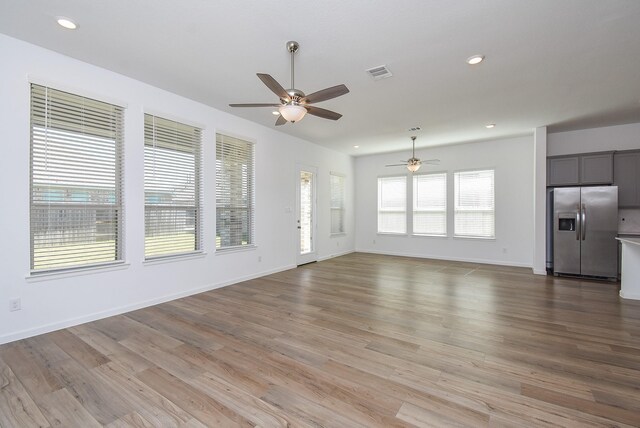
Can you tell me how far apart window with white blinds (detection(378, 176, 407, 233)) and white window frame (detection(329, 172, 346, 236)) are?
1.11m

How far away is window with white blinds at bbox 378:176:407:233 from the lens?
834 cm

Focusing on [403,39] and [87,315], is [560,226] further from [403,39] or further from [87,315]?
[87,315]

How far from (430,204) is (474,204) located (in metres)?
1.06

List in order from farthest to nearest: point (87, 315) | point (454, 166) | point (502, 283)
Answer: point (454, 166)
point (502, 283)
point (87, 315)

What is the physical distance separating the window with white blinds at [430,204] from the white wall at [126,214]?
389 cm

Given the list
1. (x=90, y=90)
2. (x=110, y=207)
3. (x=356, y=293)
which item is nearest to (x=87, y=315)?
(x=110, y=207)

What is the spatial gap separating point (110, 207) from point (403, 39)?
153 inches

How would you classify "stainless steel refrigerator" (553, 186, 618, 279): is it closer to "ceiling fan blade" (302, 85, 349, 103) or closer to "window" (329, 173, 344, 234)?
"window" (329, 173, 344, 234)

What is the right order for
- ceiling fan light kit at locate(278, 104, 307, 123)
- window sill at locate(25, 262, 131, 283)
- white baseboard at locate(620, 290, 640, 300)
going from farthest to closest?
white baseboard at locate(620, 290, 640, 300) < window sill at locate(25, 262, 131, 283) < ceiling fan light kit at locate(278, 104, 307, 123)

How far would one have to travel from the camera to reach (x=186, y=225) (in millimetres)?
4527

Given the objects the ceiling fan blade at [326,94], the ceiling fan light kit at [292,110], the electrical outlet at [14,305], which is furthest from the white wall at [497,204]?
the electrical outlet at [14,305]

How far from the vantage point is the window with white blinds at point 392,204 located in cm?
834

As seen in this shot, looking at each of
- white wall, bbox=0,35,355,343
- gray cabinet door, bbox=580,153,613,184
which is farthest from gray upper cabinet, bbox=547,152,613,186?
Answer: white wall, bbox=0,35,355,343

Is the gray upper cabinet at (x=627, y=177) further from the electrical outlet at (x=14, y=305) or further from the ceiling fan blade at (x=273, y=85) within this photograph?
the electrical outlet at (x=14, y=305)
